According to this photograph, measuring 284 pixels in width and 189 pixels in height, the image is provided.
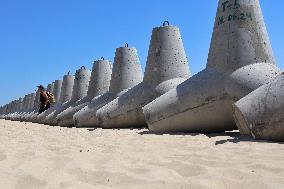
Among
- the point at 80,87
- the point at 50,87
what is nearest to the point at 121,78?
the point at 80,87

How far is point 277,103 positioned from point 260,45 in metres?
1.75

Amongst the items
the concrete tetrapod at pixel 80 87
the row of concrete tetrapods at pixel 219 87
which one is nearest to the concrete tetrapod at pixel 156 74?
the row of concrete tetrapods at pixel 219 87

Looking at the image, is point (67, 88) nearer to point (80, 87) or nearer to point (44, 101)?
point (44, 101)

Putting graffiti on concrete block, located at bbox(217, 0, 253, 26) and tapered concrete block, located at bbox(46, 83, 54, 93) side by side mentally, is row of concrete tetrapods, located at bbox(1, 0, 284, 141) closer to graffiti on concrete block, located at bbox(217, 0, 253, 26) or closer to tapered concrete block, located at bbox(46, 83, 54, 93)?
graffiti on concrete block, located at bbox(217, 0, 253, 26)

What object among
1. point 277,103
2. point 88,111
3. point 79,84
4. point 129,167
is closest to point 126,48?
point 88,111

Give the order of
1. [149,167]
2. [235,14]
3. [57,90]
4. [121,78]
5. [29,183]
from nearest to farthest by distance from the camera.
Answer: [29,183], [149,167], [235,14], [121,78], [57,90]

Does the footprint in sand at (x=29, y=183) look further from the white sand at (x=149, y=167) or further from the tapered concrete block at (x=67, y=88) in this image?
the tapered concrete block at (x=67, y=88)

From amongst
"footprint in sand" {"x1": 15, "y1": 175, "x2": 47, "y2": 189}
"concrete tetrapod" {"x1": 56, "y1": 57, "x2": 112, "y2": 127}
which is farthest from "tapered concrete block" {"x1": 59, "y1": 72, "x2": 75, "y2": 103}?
"footprint in sand" {"x1": 15, "y1": 175, "x2": 47, "y2": 189}

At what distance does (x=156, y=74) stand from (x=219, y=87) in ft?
8.85

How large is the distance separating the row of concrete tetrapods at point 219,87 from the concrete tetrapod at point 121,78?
0.74m

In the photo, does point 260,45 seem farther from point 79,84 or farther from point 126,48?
point 79,84

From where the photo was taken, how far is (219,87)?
5449mm

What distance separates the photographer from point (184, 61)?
814 cm

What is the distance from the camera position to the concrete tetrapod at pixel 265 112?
13.2ft
